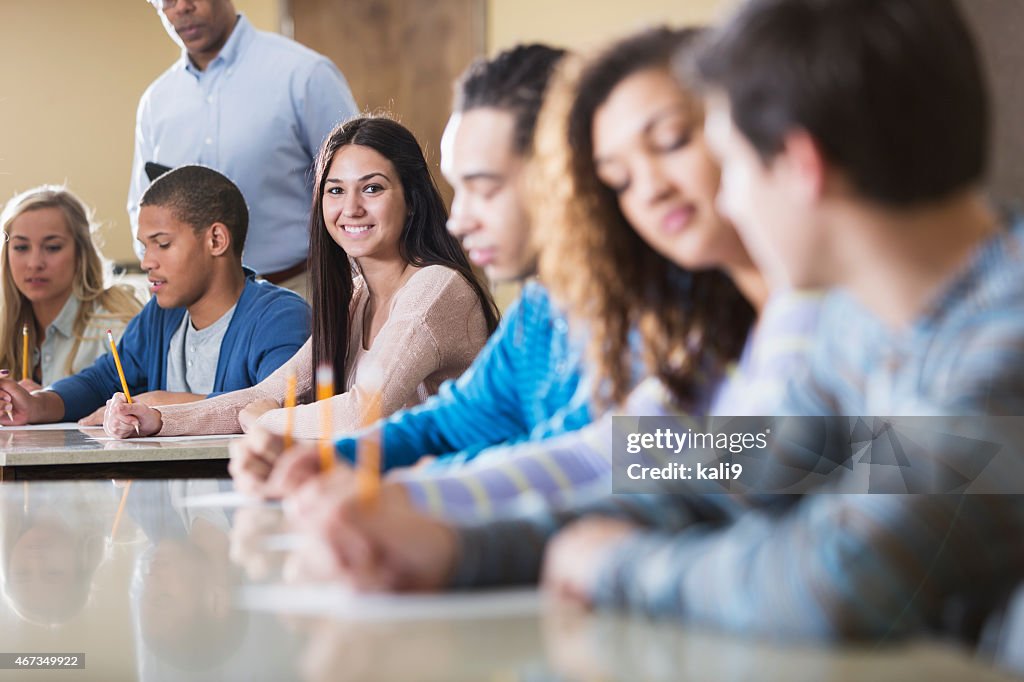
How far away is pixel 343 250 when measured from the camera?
5.50ft

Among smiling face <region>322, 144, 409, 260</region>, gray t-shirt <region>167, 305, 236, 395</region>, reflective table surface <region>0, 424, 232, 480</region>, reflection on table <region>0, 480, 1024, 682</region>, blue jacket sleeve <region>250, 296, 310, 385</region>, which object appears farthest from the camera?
gray t-shirt <region>167, 305, 236, 395</region>

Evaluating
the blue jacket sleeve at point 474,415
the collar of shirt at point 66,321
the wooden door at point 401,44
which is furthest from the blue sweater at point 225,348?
→ the wooden door at point 401,44

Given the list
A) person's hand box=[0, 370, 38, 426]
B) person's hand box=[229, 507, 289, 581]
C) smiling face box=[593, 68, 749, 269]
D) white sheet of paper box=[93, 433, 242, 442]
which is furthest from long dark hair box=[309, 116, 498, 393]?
smiling face box=[593, 68, 749, 269]

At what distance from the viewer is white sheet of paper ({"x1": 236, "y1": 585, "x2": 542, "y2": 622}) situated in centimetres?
43

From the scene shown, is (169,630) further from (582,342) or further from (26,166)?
(26,166)

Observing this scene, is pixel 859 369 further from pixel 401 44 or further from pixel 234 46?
pixel 401 44

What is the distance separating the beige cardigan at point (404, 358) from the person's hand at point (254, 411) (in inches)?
1.9

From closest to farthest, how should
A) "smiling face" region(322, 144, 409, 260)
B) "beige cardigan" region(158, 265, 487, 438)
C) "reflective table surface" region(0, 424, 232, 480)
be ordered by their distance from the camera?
"reflective table surface" region(0, 424, 232, 480) < "beige cardigan" region(158, 265, 487, 438) < "smiling face" region(322, 144, 409, 260)

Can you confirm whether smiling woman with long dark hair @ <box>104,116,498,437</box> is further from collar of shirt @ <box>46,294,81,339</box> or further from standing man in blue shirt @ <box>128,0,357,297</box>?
collar of shirt @ <box>46,294,81,339</box>

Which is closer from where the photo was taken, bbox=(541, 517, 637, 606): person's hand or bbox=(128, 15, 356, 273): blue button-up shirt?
bbox=(541, 517, 637, 606): person's hand

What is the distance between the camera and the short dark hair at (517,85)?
854 mm

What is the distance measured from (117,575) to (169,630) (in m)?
0.12

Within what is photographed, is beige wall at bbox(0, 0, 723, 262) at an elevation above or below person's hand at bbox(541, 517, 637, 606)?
above

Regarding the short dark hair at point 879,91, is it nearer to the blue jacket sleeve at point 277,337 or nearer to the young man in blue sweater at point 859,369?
the young man in blue sweater at point 859,369
